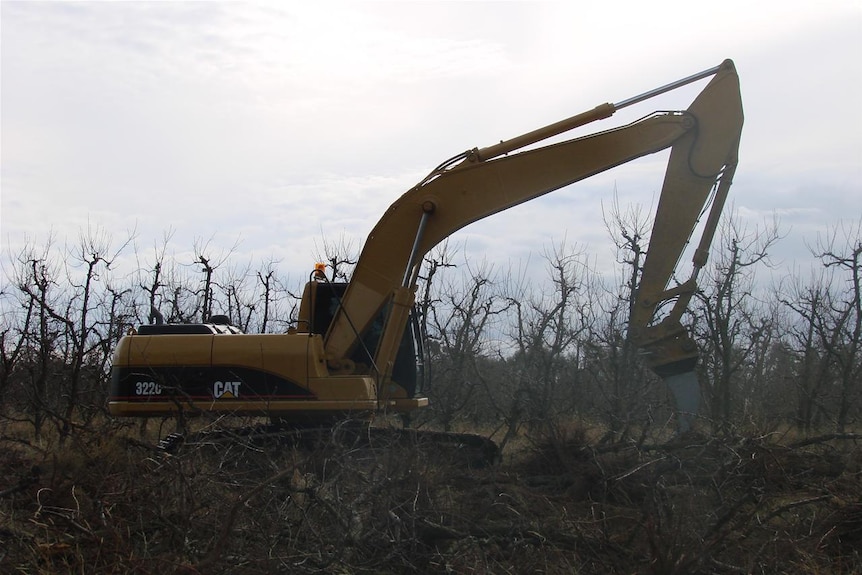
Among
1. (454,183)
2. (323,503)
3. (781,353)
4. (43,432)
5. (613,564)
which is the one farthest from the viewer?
(781,353)

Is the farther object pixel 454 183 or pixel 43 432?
pixel 43 432

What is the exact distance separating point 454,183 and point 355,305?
5.74ft

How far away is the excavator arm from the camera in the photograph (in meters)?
9.28

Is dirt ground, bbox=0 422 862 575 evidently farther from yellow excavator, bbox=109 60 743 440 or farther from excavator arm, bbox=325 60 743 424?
excavator arm, bbox=325 60 743 424

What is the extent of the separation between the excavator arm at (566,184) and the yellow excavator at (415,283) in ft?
0.04

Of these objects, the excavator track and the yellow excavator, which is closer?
the excavator track

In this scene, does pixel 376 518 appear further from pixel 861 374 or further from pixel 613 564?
pixel 861 374

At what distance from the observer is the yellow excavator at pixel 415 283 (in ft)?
30.4

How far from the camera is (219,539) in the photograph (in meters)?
5.14

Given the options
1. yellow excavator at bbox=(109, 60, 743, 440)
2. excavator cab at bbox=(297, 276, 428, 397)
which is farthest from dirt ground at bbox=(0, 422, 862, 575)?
excavator cab at bbox=(297, 276, 428, 397)

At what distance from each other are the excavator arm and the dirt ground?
88.9 inches

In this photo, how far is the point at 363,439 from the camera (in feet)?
28.9

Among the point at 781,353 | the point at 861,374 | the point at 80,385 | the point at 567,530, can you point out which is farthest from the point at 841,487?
the point at 781,353

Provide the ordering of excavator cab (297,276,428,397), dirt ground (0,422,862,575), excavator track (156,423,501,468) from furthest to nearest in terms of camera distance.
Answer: excavator cab (297,276,428,397), excavator track (156,423,501,468), dirt ground (0,422,862,575)
